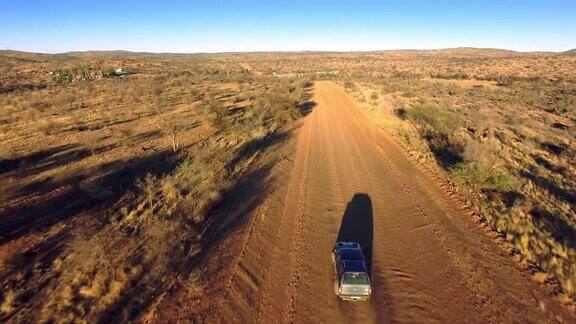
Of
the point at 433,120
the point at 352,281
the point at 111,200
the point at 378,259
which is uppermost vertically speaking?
the point at 352,281

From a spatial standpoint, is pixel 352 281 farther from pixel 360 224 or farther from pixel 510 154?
pixel 510 154

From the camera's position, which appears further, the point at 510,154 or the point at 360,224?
the point at 510,154

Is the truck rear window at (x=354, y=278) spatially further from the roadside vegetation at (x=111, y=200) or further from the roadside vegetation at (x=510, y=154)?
the roadside vegetation at (x=510, y=154)

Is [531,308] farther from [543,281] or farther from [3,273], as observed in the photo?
[3,273]

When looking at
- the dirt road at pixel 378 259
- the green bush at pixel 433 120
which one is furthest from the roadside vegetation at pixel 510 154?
the dirt road at pixel 378 259

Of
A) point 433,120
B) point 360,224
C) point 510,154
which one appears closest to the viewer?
point 360,224

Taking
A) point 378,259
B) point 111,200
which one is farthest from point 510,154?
point 111,200

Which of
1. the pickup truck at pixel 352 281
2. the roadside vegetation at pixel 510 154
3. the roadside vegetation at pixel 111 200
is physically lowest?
the roadside vegetation at pixel 510 154
